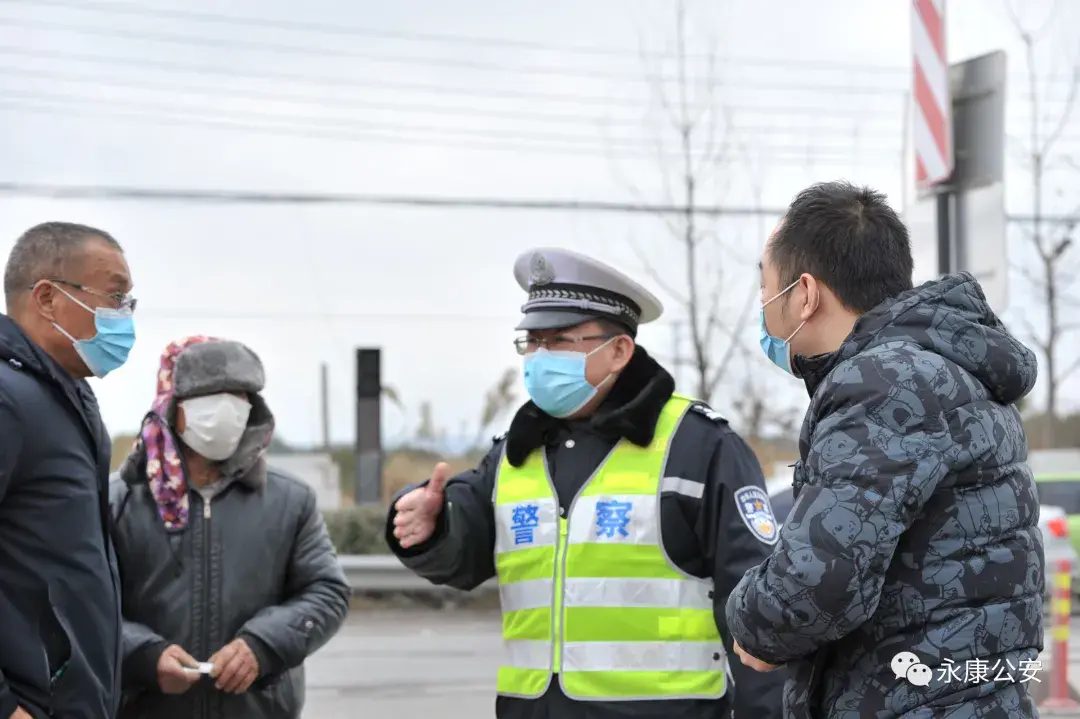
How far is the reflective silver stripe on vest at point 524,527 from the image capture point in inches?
120

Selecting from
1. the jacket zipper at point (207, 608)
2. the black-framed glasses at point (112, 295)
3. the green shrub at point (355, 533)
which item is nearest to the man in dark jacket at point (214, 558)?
the jacket zipper at point (207, 608)

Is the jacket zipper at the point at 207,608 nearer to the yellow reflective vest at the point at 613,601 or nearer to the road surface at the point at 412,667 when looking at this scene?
the yellow reflective vest at the point at 613,601

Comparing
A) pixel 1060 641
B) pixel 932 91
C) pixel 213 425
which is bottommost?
pixel 1060 641

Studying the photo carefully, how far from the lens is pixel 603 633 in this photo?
2941mm

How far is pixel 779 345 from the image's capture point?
247cm

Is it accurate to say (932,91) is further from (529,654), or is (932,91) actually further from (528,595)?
(529,654)

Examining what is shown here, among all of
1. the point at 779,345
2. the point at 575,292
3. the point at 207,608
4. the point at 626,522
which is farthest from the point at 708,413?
the point at 207,608

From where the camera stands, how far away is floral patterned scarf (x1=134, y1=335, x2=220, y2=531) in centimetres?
349

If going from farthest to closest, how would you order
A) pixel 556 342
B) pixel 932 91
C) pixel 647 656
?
pixel 932 91, pixel 556 342, pixel 647 656

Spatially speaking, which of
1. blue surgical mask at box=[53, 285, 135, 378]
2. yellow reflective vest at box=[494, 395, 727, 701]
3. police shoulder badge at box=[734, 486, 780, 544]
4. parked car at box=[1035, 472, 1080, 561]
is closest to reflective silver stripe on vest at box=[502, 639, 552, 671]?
yellow reflective vest at box=[494, 395, 727, 701]

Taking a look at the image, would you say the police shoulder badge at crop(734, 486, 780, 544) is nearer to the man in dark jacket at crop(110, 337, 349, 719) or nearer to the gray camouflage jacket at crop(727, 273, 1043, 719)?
the gray camouflage jacket at crop(727, 273, 1043, 719)

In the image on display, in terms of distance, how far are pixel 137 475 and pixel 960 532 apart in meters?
2.48

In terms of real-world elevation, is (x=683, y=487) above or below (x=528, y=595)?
above

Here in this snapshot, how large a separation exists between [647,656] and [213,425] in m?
1.53
